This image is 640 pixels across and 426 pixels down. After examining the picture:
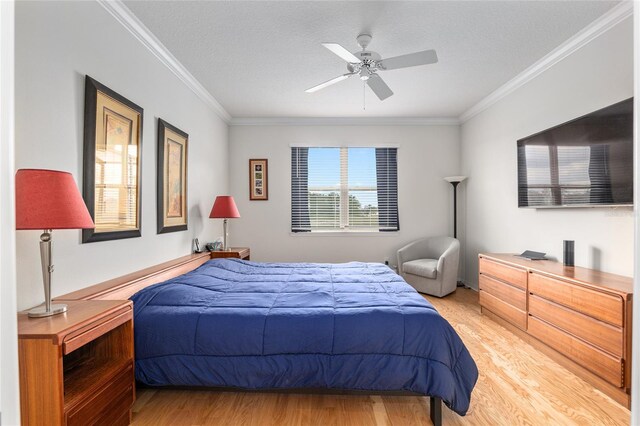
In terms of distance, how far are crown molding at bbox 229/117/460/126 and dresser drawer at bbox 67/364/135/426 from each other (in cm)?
397

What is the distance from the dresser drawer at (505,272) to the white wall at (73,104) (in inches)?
129

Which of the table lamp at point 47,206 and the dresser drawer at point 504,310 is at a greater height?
the table lamp at point 47,206

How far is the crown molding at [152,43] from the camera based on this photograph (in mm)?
2205

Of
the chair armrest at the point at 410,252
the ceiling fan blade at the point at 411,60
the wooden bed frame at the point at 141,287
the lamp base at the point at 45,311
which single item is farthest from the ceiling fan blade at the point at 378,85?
the lamp base at the point at 45,311

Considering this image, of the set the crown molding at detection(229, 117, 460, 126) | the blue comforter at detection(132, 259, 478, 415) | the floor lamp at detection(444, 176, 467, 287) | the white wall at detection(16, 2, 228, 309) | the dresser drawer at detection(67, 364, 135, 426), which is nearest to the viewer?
the dresser drawer at detection(67, 364, 135, 426)

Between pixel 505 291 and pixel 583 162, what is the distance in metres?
1.33

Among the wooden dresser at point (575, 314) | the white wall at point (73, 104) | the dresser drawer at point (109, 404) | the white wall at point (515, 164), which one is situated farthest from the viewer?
the white wall at point (515, 164)

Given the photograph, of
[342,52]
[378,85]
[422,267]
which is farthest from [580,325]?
[342,52]

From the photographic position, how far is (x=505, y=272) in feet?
10.0

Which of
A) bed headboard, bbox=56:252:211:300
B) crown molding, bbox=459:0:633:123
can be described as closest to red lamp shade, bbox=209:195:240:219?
bed headboard, bbox=56:252:211:300

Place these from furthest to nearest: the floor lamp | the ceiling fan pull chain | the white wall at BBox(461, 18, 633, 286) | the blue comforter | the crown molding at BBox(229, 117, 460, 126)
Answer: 1. the crown molding at BBox(229, 117, 460, 126)
2. the floor lamp
3. the ceiling fan pull chain
4. the white wall at BBox(461, 18, 633, 286)
5. the blue comforter

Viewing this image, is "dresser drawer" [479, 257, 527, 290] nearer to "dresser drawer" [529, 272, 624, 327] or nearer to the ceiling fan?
"dresser drawer" [529, 272, 624, 327]

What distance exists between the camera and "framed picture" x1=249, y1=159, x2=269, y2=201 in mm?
4949

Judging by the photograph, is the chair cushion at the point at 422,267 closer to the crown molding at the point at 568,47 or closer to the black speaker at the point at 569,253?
the black speaker at the point at 569,253
